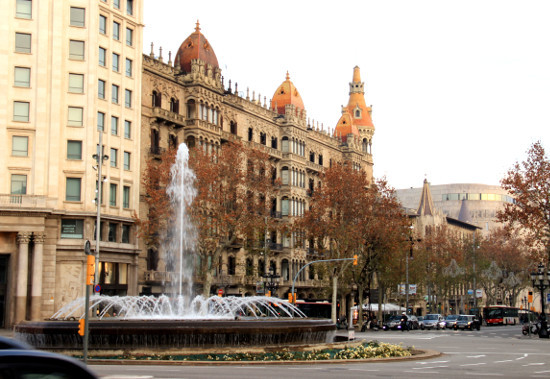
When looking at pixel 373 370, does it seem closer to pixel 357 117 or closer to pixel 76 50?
pixel 76 50

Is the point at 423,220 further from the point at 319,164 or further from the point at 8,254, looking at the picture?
the point at 8,254

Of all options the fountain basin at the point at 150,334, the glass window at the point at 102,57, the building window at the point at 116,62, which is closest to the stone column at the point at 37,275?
the glass window at the point at 102,57

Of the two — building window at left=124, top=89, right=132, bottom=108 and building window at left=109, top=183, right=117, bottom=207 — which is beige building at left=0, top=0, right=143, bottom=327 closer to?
building window at left=109, top=183, right=117, bottom=207

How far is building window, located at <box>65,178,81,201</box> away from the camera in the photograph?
5562 cm

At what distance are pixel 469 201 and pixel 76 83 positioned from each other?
150m

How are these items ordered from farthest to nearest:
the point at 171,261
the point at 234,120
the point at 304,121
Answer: the point at 304,121 < the point at 234,120 < the point at 171,261

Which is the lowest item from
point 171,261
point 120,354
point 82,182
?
point 120,354

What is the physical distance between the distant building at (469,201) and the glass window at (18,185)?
140m

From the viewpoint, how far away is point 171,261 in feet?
207

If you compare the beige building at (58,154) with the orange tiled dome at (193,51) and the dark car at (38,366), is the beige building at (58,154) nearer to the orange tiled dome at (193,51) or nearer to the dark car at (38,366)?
the orange tiled dome at (193,51)

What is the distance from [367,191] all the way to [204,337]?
43.6 m

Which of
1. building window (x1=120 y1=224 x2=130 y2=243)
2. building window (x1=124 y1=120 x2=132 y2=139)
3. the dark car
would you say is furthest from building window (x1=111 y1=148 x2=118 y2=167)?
the dark car

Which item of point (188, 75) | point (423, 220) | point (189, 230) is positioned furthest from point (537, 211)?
point (423, 220)

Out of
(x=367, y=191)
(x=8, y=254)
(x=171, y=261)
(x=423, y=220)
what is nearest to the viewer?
(x=8, y=254)
